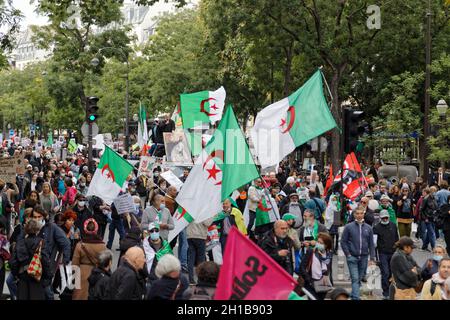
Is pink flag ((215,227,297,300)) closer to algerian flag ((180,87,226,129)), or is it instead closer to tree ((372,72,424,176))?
algerian flag ((180,87,226,129))

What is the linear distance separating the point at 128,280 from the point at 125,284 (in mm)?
53

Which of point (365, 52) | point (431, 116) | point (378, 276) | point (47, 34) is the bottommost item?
point (378, 276)

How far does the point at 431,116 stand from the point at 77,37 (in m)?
27.1

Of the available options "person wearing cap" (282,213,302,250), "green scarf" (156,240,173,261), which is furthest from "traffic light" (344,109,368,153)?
"green scarf" (156,240,173,261)

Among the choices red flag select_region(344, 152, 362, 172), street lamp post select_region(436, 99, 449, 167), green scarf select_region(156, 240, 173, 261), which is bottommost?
green scarf select_region(156, 240, 173, 261)

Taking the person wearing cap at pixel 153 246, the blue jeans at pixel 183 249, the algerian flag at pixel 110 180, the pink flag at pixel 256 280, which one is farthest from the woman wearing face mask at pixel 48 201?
the pink flag at pixel 256 280

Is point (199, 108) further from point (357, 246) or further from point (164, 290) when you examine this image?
point (164, 290)

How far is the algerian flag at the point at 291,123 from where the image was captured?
17453 millimetres

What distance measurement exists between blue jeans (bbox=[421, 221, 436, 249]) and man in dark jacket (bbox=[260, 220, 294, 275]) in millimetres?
9859

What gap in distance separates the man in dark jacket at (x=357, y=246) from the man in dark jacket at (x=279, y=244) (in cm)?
208

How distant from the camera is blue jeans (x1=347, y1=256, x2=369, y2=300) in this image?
15.4 meters
